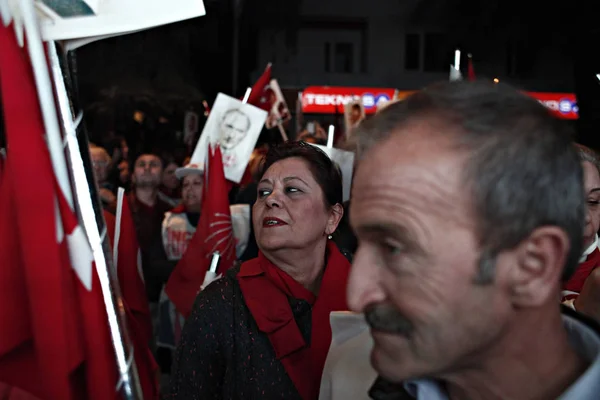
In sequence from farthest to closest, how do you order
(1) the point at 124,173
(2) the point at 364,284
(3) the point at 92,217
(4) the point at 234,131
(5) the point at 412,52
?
(5) the point at 412,52 → (1) the point at 124,173 → (4) the point at 234,131 → (3) the point at 92,217 → (2) the point at 364,284

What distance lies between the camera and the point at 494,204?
3.32 feet

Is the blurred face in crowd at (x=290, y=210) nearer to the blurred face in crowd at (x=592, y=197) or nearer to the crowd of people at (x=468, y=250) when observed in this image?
the blurred face in crowd at (x=592, y=197)

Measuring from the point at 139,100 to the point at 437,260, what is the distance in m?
16.4

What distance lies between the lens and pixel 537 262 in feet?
3.42

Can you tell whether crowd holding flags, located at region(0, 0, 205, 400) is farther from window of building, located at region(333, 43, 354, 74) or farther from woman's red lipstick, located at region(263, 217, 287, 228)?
window of building, located at region(333, 43, 354, 74)

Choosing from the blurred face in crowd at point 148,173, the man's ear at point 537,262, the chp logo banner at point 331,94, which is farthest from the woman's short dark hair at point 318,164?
the chp logo banner at point 331,94

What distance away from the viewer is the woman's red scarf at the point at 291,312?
2.22 meters

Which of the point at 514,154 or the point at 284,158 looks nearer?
the point at 514,154

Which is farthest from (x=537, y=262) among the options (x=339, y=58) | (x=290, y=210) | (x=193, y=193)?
(x=339, y=58)

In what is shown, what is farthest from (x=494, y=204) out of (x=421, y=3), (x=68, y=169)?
(x=421, y=3)

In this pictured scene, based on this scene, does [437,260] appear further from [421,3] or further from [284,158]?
[421,3]

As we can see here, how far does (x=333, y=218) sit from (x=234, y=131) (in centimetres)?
223

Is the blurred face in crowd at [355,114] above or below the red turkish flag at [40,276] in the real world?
below

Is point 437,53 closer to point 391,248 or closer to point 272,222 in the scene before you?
point 272,222
